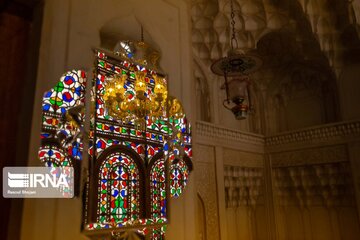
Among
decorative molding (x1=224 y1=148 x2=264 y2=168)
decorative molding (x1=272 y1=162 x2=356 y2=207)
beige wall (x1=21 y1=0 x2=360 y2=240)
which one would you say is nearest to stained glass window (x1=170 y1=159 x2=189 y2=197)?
beige wall (x1=21 y1=0 x2=360 y2=240)

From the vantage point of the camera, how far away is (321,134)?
279 inches

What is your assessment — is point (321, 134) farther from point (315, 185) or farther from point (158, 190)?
point (158, 190)

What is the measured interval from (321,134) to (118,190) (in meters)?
5.50

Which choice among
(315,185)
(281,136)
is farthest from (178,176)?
(315,185)

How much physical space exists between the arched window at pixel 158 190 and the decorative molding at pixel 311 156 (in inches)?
191

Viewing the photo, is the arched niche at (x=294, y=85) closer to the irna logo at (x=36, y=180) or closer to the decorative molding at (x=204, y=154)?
the decorative molding at (x=204, y=154)

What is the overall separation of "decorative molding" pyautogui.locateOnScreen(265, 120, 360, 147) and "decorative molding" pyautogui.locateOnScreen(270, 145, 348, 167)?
0.69ft

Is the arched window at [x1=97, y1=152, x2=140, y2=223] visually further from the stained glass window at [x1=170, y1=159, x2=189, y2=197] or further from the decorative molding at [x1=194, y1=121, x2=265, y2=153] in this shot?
the decorative molding at [x1=194, y1=121, x2=265, y2=153]

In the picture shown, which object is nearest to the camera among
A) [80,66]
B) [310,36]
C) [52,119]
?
[52,119]

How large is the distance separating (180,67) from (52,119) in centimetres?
184

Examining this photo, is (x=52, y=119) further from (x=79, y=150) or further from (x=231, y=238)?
(x=231, y=238)

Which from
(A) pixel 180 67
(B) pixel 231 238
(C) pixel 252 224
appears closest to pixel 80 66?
(A) pixel 180 67

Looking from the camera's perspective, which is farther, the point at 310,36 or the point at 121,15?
the point at 310,36

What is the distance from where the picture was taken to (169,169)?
3.62m
